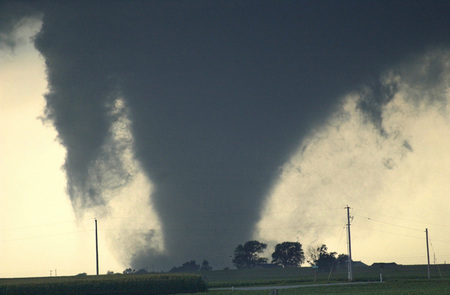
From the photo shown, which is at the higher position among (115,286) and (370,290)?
(115,286)

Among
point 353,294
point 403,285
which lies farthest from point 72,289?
point 403,285

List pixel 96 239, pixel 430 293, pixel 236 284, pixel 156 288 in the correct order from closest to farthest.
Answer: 1. pixel 430 293
2. pixel 156 288
3. pixel 236 284
4. pixel 96 239

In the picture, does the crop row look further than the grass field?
Yes

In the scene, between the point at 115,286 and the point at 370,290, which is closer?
the point at 370,290

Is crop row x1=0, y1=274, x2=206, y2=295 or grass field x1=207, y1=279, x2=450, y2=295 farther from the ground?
crop row x1=0, y1=274, x2=206, y2=295

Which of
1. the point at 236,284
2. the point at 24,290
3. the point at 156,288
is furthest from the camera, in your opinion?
the point at 236,284

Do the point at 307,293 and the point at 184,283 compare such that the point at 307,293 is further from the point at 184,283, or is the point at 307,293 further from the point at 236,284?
the point at 236,284

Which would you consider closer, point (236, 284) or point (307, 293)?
point (307, 293)

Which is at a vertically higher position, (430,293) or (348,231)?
(348,231)

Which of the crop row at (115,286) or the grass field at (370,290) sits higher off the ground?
the crop row at (115,286)

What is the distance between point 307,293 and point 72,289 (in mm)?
36266

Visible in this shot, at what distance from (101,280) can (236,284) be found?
31510 mm

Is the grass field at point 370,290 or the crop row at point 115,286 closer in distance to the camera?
the grass field at point 370,290

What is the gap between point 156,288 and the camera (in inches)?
4304
